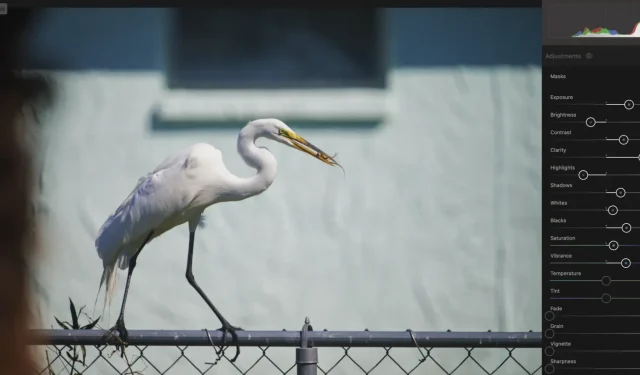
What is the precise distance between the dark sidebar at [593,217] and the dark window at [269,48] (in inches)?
44.7

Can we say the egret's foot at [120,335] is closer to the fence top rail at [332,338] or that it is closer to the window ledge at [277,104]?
the fence top rail at [332,338]

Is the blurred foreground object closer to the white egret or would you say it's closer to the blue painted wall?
the blue painted wall

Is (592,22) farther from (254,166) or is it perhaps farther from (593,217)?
(254,166)

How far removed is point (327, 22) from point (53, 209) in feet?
2.77

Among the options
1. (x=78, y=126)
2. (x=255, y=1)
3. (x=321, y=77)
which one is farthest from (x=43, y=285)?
(x=255, y=1)

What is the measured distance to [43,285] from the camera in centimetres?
236

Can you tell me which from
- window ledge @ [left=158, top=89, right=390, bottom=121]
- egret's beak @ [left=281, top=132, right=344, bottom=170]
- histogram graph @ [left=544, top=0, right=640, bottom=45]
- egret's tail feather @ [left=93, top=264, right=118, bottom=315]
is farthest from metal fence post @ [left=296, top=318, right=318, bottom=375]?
window ledge @ [left=158, top=89, right=390, bottom=121]

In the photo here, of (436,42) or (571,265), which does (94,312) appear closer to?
(436,42)

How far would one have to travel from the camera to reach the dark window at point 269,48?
2352 millimetres

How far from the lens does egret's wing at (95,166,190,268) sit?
205 cm

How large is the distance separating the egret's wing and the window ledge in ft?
0.98

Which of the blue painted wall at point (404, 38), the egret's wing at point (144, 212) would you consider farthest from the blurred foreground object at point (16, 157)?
the egret's wing at point (144, 212)

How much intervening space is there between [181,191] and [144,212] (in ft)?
0.31

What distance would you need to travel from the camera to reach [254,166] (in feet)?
6.83
